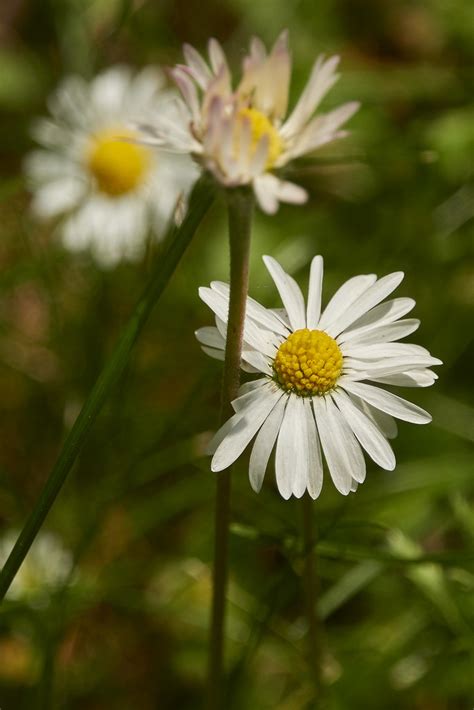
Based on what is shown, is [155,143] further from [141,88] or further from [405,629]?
[141,88]

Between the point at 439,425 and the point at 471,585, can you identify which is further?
the point at 439,425

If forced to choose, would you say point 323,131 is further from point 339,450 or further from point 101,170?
point 101,170

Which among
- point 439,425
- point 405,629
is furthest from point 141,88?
point 405,629

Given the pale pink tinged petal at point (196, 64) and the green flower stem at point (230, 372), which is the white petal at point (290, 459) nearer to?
the green flower stem at point (230, 372)

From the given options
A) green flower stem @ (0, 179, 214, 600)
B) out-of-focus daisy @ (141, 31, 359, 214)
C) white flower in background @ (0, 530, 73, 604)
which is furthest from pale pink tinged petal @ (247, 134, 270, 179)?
white flower in background @ (0, 530, 73, 604)

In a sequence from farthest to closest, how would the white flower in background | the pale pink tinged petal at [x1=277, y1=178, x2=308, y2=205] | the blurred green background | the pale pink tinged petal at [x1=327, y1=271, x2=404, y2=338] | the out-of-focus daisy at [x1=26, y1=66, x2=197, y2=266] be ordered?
the out-of-focus daisy at [x1=26, y1=66, x2=197, y2=266], the white flower in background, the blurred green background, the pale pink tinged petal at [x1=327, y1=271, x2=404, y2=338], the pale pink tinged petal at [x1=277, y1=178, x2=308, y2=205]

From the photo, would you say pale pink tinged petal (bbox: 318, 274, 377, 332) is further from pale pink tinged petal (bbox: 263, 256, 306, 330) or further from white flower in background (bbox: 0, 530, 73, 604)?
white flower in background (bbox: 0, 530, 73, 604)

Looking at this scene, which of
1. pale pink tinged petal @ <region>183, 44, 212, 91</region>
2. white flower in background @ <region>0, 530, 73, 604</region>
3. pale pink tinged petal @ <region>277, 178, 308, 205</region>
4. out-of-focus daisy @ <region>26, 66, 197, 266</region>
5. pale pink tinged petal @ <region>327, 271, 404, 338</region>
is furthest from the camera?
out-of-focus daisy @ <region>26, 66, 197, 266</region>

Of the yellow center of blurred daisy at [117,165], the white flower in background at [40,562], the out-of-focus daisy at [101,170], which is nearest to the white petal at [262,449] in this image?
the white flower in background at [40,562]
